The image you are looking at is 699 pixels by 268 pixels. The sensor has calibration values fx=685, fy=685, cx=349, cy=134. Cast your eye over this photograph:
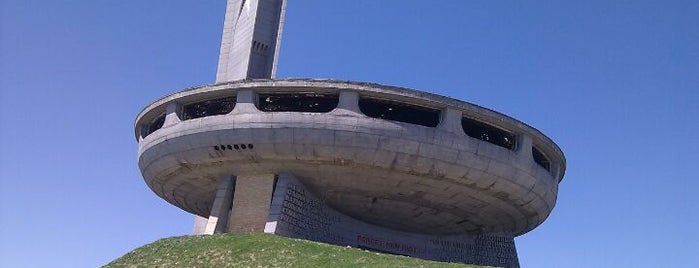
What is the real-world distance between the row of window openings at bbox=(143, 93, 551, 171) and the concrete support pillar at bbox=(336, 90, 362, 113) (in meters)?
0.77

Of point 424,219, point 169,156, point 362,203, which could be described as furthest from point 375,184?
point 169,156

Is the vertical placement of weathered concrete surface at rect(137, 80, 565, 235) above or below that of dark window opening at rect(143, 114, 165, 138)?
below

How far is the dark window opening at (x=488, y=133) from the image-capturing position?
109 feet

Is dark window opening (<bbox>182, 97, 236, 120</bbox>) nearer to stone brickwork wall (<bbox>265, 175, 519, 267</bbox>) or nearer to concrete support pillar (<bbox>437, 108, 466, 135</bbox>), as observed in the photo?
stone brickwork wall (<bbox>265, 175, 519, 267</bbox>)

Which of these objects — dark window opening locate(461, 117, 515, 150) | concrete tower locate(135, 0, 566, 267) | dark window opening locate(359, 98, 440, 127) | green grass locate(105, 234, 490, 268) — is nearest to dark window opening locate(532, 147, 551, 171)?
concrete tower locate(135, 0, 566, 267)

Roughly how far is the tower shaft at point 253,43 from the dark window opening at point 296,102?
10.3 m

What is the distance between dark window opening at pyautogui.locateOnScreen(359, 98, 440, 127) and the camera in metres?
32.0

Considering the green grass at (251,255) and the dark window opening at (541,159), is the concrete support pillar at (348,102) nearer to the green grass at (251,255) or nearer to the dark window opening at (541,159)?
the green grass at (251,255)

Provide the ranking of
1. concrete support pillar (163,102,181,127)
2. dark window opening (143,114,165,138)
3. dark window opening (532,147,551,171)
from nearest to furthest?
concrete support pillar (163,102,181,127) → dark window opening (143,114,165,138) → dark window opening (532,147,551,171)

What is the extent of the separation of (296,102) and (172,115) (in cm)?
611

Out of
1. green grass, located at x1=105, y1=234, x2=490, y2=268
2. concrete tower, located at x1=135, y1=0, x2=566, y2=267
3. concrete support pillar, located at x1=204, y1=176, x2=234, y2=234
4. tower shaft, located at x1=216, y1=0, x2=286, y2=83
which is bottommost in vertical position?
green grass, located at x1=105, y1=234, x2=490, y2=268

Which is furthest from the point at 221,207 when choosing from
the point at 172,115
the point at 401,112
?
the point at 401,112

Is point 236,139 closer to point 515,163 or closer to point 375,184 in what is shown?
point 375,184

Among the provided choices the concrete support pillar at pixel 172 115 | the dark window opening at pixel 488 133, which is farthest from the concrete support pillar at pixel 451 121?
the concrete support pillar at pixel 172 115
